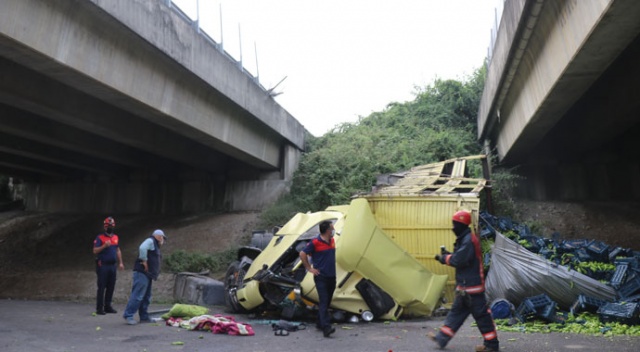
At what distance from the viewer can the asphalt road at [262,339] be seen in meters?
5.77

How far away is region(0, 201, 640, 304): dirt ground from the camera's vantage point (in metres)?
13.0

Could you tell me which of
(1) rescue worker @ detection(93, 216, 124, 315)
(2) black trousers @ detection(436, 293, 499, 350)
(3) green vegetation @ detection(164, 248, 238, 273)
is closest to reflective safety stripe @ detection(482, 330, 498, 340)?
(2) black trousers @ detection(436, 293, 499, 350)

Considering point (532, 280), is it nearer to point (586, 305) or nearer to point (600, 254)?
point (586, 305)

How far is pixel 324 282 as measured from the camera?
6836 mm

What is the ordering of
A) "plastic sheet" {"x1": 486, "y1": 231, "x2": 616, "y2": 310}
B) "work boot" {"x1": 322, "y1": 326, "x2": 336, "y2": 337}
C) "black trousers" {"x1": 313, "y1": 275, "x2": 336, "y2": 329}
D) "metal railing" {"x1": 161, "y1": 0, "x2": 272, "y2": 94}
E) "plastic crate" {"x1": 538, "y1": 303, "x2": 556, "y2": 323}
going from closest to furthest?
"work boot" {"x1": 322, "y1": 326, "x2": 336, "y2": 337} → "black trousers" {"x1": 313, "y1": 275, "x2": 336, "y2": 329} → "plastic crate" {"x1": 538, "y1": 303, "x2": 556, "y2": 323} → "plastic sheet" {"x1": 486, "y1": 231, "x2": 616, "y2": 310} → "metal railing" {"x1": 161, "y1": 0, "x2": 272, "y2": 94}

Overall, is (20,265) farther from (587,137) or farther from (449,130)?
(587,137)

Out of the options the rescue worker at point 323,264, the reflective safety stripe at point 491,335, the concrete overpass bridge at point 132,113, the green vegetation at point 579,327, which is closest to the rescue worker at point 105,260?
the concrete overpass bridge at point 132,113

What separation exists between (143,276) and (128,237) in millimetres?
10329

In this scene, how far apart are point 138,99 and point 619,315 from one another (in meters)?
9.53

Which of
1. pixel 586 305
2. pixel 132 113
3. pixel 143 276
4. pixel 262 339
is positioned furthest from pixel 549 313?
pixel 132 113

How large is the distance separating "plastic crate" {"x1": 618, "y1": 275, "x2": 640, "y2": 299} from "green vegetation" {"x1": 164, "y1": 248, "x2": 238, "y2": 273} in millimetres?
10191

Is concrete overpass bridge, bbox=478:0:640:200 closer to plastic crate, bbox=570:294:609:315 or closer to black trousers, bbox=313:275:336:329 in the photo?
plastic crate, bbox=570:294:609:315

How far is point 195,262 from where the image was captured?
14.0 meters

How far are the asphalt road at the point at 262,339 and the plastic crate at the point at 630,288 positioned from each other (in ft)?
4.57
